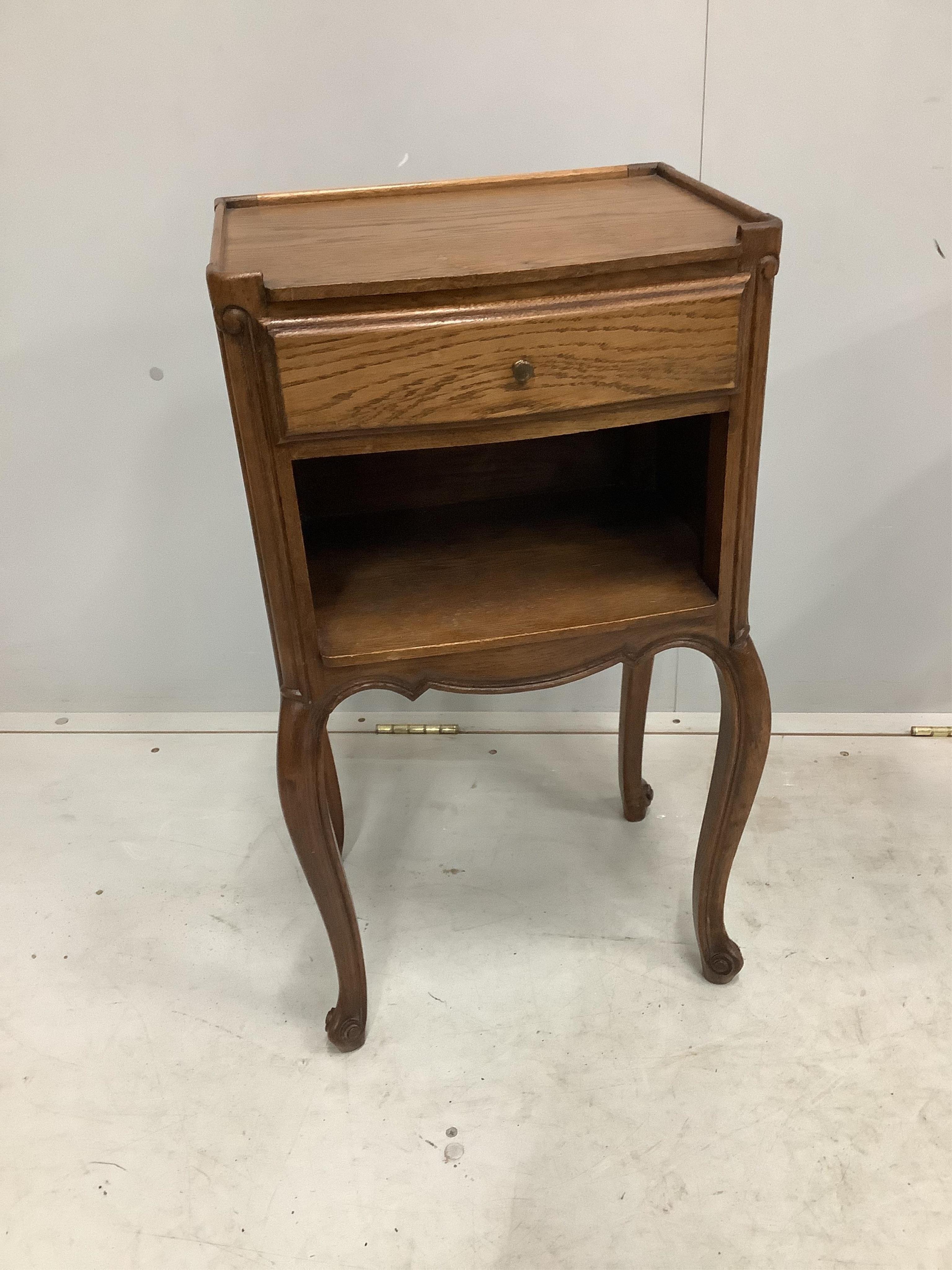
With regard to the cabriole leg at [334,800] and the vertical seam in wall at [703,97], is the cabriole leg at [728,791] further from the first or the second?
the vertical seam in wall at [703,97]

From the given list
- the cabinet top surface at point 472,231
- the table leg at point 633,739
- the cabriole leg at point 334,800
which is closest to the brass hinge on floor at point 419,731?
the cabriole leg at point 334,800

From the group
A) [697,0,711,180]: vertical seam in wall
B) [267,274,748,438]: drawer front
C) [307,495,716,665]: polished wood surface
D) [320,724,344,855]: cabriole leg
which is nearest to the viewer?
[267,274,748,438]: drawer front

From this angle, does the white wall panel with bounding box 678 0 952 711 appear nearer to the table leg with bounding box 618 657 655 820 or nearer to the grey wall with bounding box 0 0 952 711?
the grey wall with bounding box 0 0 952 711

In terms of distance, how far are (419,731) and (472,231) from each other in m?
1.00

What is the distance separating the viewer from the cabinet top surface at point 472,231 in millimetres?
917

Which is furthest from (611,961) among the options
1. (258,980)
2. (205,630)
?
(205,630)

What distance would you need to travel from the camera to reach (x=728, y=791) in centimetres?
124

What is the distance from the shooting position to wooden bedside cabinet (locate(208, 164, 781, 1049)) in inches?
36.3

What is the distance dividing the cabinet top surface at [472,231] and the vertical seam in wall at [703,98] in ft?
0.58

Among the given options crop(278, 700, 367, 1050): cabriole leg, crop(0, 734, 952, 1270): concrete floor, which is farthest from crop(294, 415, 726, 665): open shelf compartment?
crop(0, 734, 952, 1270): concrete floor

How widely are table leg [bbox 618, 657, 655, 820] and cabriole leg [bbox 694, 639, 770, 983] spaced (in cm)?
27

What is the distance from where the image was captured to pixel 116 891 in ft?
5.11

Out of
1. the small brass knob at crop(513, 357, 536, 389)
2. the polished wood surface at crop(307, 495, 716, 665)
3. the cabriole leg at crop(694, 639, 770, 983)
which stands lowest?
the cabriole leg at crop(694, 639, 770, 983)

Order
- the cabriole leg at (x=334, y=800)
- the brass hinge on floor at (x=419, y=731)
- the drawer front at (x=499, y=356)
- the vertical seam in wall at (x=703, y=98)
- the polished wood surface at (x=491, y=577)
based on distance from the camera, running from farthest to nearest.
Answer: the brass hinge on floor at (x=419, y=731) < the cabriole leg at (x=334, y=800) < the vertical seam in wall at (x=703, y=98) < the polished wood surface at (x=491, y=577) < the drawer front at (x=499, y=356)
